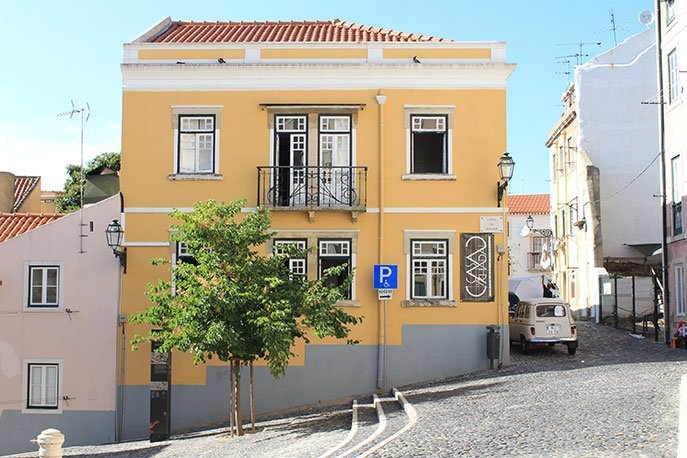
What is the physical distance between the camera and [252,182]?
19.4m

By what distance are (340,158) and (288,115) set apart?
1561 mm

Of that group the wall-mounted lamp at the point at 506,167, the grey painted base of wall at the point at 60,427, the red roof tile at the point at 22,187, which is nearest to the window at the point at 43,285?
the grey painted base of wall at the point at 60,427

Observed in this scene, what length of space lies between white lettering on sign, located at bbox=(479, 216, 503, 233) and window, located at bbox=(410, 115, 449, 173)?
153cm

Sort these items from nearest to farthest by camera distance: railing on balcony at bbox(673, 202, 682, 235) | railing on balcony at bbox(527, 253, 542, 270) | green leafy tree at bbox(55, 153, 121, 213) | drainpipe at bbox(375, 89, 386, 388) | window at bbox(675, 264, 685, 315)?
drainpipe at bbox(375, 89, 386, 388)
window at bbox(675, 264, 685, 315)
railing on balcony at bbox(673, 202, 682, 235)
green leafy tree at bbox(55, 153, 121, 213)
railing on balcony at bbox(527, 253, 542, 270)

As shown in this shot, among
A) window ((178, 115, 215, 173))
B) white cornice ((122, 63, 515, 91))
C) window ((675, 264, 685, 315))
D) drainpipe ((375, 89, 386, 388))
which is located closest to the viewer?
drainpipe ((375, 89, 386, 388))

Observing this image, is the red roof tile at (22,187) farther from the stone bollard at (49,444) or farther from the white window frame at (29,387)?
the stone bollard at (49,444)

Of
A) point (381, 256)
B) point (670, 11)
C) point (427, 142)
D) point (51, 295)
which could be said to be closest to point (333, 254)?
point (381, 256)

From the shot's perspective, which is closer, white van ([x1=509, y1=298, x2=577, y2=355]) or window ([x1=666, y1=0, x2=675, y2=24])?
white van ([x1=509, y1=298, x2=577, y2=355])

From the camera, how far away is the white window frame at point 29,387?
19438mm

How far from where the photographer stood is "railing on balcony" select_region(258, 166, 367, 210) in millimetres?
19016

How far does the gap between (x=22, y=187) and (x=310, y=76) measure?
65.0 ft

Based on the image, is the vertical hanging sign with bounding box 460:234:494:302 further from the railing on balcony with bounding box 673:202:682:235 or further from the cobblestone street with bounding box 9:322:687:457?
the railing on balcony with bounding box 673:202:682:235

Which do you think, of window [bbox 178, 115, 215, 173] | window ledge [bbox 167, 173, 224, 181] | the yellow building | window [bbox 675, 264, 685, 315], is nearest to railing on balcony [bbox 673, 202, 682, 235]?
window [bbox 675, 264, 685, 315]

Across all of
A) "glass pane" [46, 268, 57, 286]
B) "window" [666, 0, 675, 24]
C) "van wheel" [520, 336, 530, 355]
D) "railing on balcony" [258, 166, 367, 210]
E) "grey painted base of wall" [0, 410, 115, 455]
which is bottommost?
"grey painted base of wall" [0, 410, 115, 455]
